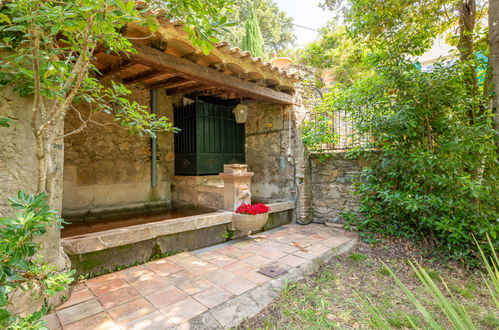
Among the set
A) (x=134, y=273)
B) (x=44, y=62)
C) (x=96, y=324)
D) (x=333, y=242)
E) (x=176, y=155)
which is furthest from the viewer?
(x=176, y=155)

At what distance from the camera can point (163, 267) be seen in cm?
296

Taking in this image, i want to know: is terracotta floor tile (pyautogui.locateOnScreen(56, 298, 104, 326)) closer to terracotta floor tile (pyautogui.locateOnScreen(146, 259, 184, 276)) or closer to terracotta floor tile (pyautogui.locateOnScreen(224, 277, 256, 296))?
terracotta floor tile (pyautogui.locateOnScreen(146, 259, 184, 276))

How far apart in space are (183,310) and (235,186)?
224 centimetres

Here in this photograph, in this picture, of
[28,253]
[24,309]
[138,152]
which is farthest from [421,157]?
[138,152]

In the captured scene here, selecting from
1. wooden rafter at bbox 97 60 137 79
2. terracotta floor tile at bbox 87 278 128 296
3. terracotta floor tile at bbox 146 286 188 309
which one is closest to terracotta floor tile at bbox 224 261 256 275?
terracotta floor tile at bbox 146 286 188 309

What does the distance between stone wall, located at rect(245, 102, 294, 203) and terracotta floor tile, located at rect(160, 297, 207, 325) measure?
10.6ft

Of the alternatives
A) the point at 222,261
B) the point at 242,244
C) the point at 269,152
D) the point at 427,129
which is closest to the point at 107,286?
the point at 222,261

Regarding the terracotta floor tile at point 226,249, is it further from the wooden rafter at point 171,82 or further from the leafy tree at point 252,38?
the leafy tree at point 252,38

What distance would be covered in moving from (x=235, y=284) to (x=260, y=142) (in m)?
3.50

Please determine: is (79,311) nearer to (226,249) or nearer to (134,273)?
(134,273)

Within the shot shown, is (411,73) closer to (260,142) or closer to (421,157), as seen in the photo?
(421,157)

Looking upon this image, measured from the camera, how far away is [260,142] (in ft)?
18.1

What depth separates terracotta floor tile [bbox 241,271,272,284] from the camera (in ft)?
8.45

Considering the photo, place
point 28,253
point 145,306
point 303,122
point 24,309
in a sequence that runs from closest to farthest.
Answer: point 28,253, point 24,309, point 145,306, point 303,122
